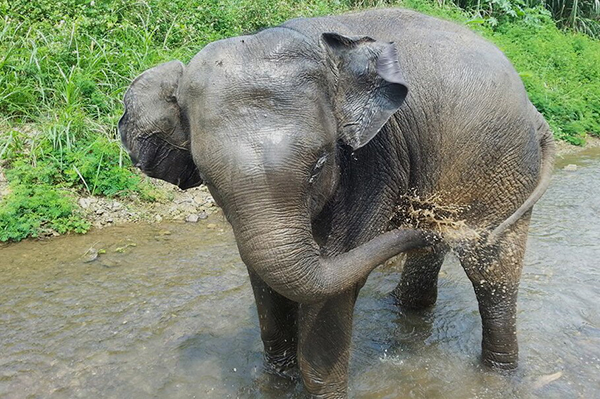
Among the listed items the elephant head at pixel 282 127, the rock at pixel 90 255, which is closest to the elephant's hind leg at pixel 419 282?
the elephant head at pixel 282 127

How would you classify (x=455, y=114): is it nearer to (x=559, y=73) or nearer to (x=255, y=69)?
(x=255, y=69)

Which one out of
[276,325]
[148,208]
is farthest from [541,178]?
[148,208]

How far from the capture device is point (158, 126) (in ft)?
7.63

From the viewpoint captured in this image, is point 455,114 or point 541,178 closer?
point 455,114

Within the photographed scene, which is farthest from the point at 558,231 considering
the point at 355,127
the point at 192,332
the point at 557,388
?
the point at 355,127

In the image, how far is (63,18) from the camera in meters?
7.29

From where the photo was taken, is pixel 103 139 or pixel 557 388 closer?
pixel 557 388

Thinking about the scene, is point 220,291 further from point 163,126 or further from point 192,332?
point 163,126

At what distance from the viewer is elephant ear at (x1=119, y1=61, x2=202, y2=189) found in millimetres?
2307

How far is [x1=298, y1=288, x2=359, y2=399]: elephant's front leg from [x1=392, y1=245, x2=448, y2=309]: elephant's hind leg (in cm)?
125

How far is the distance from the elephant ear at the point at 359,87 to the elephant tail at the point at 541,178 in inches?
41.1

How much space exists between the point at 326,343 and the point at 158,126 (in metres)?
1.21

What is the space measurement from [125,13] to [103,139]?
2.59m

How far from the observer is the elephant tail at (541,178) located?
2838 mm
